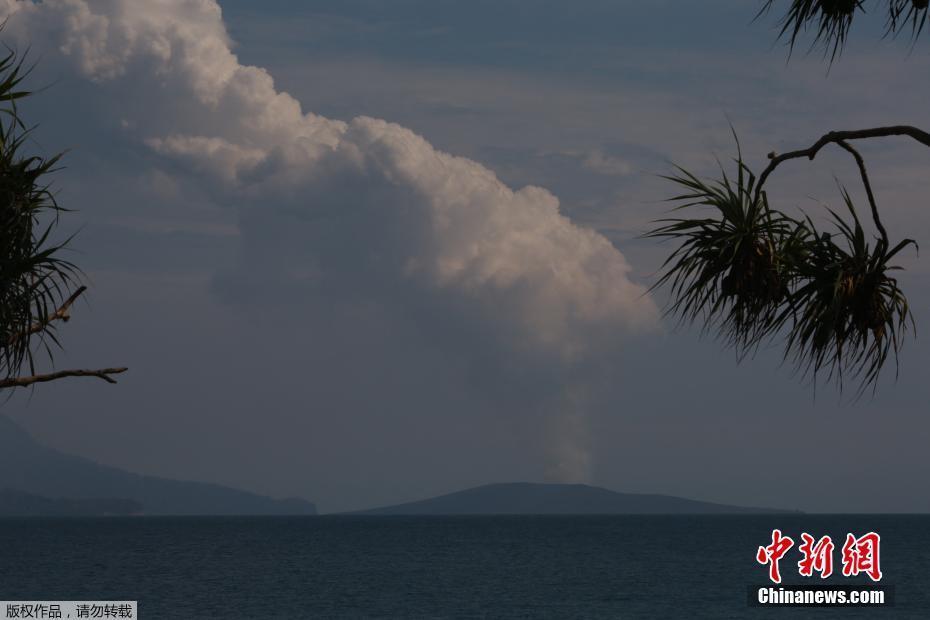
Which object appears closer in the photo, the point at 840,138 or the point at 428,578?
the point at 840,138

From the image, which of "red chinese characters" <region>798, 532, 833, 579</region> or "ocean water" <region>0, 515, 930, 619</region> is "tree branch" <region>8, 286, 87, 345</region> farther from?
"ocean water" <region>0, 515, 930, 619</region>

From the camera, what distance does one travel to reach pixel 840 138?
8.45 m

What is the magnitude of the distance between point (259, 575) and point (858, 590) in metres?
41.9

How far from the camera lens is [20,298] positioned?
9258 millimetres

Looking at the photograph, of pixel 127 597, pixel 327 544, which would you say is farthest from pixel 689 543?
pixel 127 597

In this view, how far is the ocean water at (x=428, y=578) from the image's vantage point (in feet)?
213

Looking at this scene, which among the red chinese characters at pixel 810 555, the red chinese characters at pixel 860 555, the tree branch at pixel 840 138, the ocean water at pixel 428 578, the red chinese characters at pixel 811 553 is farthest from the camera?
the ocean water at pixel 428 578

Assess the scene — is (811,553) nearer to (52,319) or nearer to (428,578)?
(52,319)

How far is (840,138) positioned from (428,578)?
78336 millimetres

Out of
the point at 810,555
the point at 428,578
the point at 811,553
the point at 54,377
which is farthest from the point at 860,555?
the point at 54,377

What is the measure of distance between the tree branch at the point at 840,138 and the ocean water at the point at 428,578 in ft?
176

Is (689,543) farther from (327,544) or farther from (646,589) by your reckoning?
(646,589)

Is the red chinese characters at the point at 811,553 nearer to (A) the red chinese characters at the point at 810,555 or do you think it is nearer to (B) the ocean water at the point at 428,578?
(A) the red chinese characters at the point at 810,555

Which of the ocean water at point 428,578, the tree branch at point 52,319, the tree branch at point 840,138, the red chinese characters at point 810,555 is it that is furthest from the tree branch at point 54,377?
the ocean water at point 428,578
